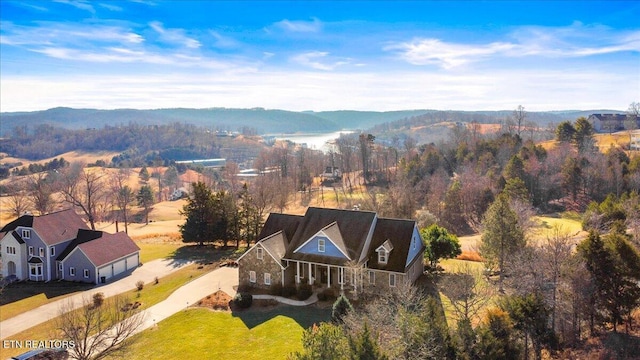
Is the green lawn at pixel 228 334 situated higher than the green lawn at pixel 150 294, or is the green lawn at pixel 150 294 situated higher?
the green lawn at pixel 228 334

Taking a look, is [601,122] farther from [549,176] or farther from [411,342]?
[411,342]

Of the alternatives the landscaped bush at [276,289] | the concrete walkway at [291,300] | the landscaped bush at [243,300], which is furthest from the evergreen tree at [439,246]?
the landscaped bush at [243,300]

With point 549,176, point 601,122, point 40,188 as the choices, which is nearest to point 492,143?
point 549,176

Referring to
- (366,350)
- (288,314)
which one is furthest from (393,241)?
(366,350)

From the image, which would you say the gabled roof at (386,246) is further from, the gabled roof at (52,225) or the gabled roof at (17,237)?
the gabled roof at (17,237)

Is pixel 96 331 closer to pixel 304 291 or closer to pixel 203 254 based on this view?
pixel 304 291
